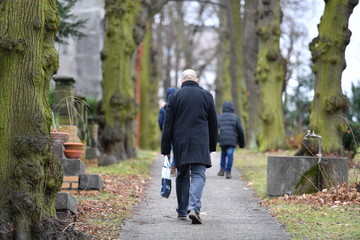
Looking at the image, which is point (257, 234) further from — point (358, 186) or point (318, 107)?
point (318, 107)

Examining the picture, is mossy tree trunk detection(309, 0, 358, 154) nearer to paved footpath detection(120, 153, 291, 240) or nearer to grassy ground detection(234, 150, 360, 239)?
paved footpath detection(120, 153, 291, 240)

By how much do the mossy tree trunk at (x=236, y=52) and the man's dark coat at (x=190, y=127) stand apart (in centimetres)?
2274

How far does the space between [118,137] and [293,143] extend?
936 cm

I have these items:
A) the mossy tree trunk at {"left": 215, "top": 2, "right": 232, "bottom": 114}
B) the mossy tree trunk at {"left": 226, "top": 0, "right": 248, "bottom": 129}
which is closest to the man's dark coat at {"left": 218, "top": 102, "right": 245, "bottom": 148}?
the mossy tree trunk at {"left": 226, "top": 0, "right": 248, "bottom": 129}

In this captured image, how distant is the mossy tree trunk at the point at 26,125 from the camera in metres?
7.35

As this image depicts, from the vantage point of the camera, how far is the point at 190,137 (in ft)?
32.7

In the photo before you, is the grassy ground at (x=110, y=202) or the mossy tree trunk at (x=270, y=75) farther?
the mossy tree trunk at (x=270, y=75)

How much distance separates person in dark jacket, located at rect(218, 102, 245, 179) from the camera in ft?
56.7

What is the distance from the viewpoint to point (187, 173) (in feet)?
33.6

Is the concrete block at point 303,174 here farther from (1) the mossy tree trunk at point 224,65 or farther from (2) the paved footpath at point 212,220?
(1) the mossy tree trunk at point 224,65

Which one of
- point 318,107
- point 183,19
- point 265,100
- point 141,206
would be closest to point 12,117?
point 141,206

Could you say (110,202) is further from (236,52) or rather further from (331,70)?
(236,52)

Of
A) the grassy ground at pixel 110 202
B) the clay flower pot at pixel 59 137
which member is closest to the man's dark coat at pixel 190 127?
the grassy ground at pixel 110 202

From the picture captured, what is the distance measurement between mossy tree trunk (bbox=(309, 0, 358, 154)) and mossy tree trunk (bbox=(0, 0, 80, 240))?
338 inches
